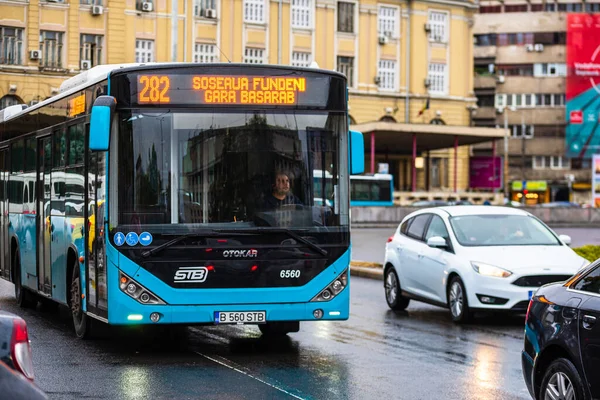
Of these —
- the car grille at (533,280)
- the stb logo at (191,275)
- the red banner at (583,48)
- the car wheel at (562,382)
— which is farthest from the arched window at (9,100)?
the car wheel at (562,382)

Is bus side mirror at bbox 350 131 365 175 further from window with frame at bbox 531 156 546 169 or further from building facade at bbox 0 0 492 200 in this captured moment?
window with frame at bbox 531 156 546 169

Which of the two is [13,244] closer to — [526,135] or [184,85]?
[184,85]

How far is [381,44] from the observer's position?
7850 cm

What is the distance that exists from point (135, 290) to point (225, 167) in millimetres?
1464

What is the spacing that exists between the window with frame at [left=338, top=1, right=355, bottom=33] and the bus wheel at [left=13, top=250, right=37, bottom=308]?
6123cm

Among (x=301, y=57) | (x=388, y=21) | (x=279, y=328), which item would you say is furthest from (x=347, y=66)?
(x=279, y=328)

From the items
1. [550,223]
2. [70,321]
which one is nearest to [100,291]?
[70,321]

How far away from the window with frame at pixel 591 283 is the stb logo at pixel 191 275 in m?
4.82

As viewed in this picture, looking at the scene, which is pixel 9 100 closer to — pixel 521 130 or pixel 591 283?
pixel 521 130

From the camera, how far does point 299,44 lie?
74.9 m

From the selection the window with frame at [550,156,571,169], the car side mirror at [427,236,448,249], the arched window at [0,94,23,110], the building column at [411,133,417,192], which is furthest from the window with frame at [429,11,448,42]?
the car side mirror at [427,236,448,249]

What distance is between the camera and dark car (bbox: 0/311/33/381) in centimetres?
498

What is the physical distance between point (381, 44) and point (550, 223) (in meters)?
21.8

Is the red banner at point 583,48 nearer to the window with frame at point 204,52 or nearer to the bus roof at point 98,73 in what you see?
the window with frame at point 204,52
